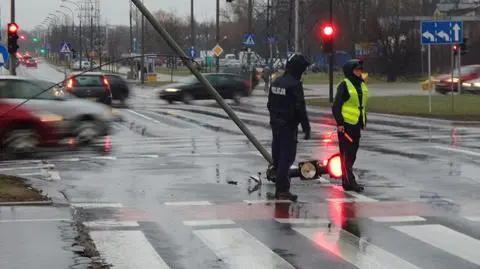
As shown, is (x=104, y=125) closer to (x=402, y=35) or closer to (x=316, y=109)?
(x=316, y=109)

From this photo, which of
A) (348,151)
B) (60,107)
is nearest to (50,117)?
(60,107)

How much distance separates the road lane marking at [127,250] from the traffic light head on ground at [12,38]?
25747mm

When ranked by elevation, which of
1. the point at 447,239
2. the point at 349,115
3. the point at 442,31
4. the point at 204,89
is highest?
the point at 442,31

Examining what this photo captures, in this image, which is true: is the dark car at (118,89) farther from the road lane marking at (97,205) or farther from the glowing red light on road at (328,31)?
the road lane marking at (97,205)

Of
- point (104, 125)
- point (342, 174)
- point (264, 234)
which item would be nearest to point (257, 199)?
point (342, 174)

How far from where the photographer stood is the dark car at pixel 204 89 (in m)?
39.4

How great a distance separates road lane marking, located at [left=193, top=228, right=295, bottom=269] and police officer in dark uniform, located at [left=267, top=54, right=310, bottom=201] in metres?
2.08

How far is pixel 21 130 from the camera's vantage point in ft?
55.3

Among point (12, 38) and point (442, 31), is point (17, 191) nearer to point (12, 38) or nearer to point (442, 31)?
point (442, 31)

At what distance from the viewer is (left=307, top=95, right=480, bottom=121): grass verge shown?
27.9 metres

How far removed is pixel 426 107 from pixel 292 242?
25382 millimetres

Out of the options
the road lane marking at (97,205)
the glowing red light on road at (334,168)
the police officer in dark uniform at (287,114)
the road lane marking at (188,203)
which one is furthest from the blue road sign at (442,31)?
the road lane marking at (97,205)

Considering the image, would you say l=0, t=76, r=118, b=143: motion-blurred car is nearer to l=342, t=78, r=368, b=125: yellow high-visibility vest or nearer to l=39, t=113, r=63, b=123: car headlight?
l=39, t=113, r=63, b=123: car headlight

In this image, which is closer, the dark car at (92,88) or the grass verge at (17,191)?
the grass verge at (17,191)
